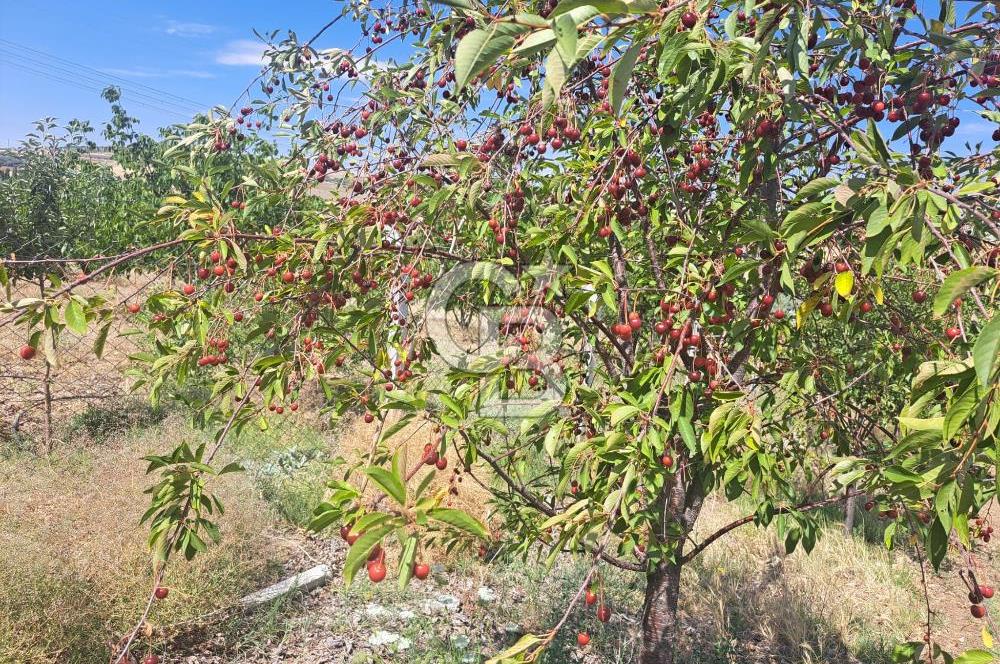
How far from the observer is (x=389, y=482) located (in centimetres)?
Answer: 93

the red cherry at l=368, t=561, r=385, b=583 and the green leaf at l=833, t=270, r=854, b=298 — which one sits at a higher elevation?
the green leaf at l=833, t=270, r=854, b=298

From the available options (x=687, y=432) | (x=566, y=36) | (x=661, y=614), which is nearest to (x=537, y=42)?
(x=566, y=36)

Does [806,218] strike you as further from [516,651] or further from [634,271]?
[634,271]

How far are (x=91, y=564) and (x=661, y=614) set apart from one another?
282 cm

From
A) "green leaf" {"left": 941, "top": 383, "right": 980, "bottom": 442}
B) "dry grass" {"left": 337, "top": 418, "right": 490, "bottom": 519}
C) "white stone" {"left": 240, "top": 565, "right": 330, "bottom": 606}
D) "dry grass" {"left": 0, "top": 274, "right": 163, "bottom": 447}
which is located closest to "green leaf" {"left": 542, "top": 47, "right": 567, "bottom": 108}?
"green leaf" {"left": 941, "top": 383, "right": 980, "bottom": 442}

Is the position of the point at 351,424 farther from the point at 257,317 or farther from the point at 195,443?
the point at 257,317

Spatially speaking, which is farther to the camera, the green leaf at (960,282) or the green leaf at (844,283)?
the green leaf at (844,283)

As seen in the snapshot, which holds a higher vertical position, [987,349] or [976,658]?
[987,349]

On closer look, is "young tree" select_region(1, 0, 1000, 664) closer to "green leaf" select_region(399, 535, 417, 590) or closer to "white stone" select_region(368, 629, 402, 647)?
"green leaf" select_region(399, 535, 417, 590)

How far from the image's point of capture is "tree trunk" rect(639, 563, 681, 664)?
233 centimetres

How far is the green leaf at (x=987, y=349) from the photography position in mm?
718

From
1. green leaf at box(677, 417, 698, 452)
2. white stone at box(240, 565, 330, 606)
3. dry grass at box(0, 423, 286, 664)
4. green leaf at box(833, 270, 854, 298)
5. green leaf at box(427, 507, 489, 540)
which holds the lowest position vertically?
white stone at box(240, 565, 330, 606)
